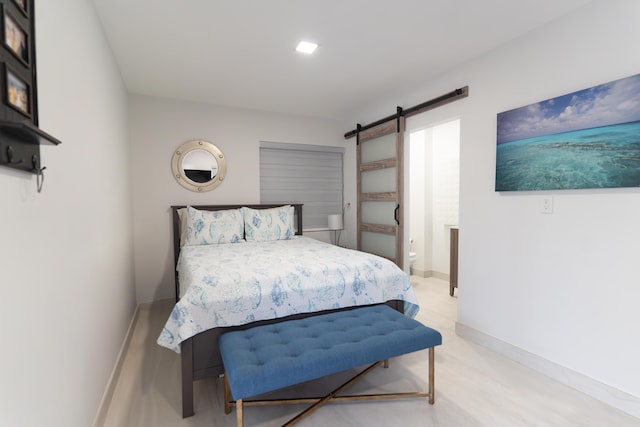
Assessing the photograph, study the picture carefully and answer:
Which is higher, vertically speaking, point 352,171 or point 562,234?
point 352,171

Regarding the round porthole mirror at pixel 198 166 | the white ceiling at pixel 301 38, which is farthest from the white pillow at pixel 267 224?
the white ceiling at pixel 301 38

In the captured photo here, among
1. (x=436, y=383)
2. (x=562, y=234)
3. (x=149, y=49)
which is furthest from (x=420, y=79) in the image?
(x=436, y=383)

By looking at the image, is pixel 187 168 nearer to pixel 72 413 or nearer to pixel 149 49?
pixel 149 49

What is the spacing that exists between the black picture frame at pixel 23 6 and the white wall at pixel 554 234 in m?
2.78

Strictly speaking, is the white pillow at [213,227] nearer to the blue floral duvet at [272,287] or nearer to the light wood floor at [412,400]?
the blue floral duvet at [272,287]

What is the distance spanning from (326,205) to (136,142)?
259 centimetres

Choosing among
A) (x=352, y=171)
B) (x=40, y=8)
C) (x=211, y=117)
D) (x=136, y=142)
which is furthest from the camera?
(x=352, y=171)

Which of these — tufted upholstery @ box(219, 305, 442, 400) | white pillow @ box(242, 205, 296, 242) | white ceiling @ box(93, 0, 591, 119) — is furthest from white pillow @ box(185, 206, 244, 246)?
tufted upholstery @ box(219, 305, 442, 400)

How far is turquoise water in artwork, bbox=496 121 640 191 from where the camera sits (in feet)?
5.86

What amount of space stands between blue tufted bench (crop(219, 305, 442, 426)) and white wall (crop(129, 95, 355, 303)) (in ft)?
7.90

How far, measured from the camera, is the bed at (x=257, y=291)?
1.76m

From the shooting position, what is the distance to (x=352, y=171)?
4547mm

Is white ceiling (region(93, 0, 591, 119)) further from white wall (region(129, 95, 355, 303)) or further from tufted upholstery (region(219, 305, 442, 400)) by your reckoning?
tufted upholstery (region(219, 305, 442, 400))

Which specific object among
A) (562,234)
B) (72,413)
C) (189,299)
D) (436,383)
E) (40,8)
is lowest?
(436,383)
